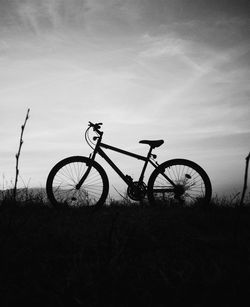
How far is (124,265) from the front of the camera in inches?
74.0

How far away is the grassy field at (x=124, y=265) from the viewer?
1.54 metres

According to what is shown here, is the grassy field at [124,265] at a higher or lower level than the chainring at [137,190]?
lower

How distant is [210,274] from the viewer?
70.7 inches

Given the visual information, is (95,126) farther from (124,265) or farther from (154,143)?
(124,265)

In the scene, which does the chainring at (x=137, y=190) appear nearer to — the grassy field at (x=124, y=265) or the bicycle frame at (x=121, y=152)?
the bicycle frame at (x=121, y=152)

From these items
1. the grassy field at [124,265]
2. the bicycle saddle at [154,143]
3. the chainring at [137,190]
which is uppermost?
the bicycle saddle at [154,143]

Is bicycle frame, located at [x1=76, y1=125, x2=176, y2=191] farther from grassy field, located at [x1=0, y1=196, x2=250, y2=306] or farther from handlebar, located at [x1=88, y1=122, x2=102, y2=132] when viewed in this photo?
grassy field, located at [x1=0, y1=196, x2=250, y2=306]

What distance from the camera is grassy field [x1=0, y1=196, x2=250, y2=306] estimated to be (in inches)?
60.8

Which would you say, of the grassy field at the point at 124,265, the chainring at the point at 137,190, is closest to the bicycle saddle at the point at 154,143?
the chainring at the point at 137,190

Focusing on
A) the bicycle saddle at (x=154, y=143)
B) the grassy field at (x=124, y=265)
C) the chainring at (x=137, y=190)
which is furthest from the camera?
the bicycle saddle at (x=154, y=143)

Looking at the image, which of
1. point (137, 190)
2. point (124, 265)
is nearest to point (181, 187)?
point (137, 190)

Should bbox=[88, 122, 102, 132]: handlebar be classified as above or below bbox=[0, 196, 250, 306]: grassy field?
above

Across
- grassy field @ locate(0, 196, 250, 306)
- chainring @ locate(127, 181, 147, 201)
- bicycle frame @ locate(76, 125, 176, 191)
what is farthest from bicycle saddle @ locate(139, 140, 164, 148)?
grassy field @ locate(0, 196, 250, 306)

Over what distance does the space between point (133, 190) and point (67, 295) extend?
3.23 m
